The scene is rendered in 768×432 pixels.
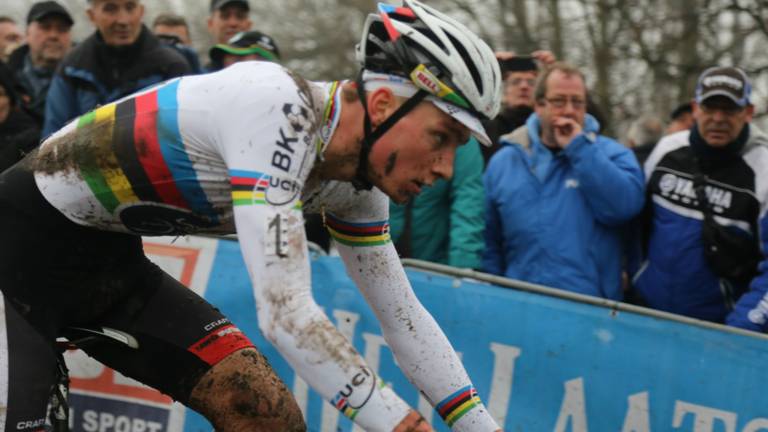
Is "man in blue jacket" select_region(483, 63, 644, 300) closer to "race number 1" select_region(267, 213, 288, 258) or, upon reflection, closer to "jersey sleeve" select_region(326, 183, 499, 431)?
"jersey sleeve" select_region(326, 183, 499, 431)

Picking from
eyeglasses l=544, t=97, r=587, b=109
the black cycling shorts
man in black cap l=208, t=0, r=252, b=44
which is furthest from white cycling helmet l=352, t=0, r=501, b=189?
man in black cap l=208, t=0, r=252, b=44

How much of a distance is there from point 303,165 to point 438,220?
3209 mm

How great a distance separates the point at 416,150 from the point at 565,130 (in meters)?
2.86

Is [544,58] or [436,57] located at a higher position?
[436,57]

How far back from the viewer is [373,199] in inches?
151

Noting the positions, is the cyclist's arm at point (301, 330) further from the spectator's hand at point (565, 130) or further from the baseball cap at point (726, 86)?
the baseball cap at point (726, 86)

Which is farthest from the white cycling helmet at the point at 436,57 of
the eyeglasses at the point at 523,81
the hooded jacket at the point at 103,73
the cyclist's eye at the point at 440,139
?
the eyeglasses at the point at 523,81

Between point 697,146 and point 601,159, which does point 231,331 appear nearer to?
point 601,159

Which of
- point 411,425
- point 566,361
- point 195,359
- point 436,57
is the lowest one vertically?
point 566,361

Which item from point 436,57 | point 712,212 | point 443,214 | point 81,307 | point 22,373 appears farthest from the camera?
point 443,214

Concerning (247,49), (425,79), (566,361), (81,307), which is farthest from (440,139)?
(247,49)

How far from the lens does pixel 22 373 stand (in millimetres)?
3508

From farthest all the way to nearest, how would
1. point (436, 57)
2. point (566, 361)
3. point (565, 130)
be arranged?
point (565, 130) < point (566, 361) < point (436, 57)

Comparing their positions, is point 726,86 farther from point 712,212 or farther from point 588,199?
point 588,199
